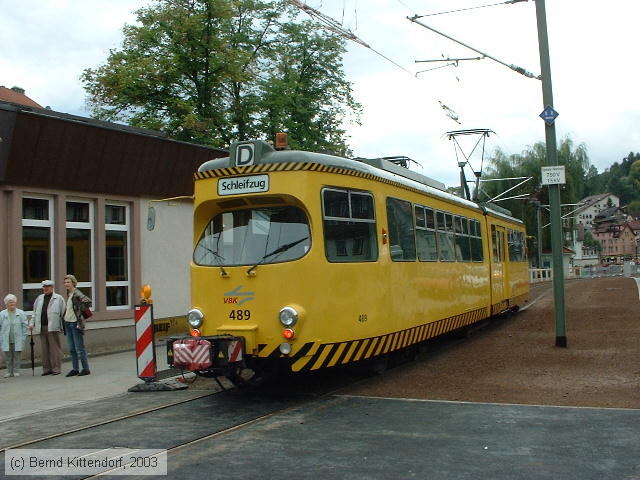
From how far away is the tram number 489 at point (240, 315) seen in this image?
8.49 metres

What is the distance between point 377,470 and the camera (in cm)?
566

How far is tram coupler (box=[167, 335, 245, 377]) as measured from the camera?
316 inches

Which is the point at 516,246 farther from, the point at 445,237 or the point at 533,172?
the point at 533,172

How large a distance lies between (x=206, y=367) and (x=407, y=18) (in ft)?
27.3

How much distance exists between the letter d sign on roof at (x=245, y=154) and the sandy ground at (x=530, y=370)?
314 centimetres

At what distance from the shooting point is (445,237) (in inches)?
498

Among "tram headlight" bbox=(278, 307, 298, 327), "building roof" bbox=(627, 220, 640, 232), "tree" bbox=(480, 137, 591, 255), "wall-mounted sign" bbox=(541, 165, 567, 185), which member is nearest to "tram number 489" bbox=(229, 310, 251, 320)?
"tram headlight" bbox=(278, 307, 298, 327)

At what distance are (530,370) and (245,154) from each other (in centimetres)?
510

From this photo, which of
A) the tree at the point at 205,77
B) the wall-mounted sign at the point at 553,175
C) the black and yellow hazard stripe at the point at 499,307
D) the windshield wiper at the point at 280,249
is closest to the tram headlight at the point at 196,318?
the windshield wiper at the point at 280,249

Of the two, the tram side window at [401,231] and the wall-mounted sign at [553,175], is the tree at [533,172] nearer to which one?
the wall-mounted sign at [553,175]

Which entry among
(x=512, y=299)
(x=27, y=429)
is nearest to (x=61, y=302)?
(x=27, y=429)

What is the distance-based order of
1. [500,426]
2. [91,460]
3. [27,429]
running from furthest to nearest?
[27,429], [500,426], [91,460]

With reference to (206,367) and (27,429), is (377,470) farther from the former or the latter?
(27,429)

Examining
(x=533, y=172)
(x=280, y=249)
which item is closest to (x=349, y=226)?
(x=280, y=249)
